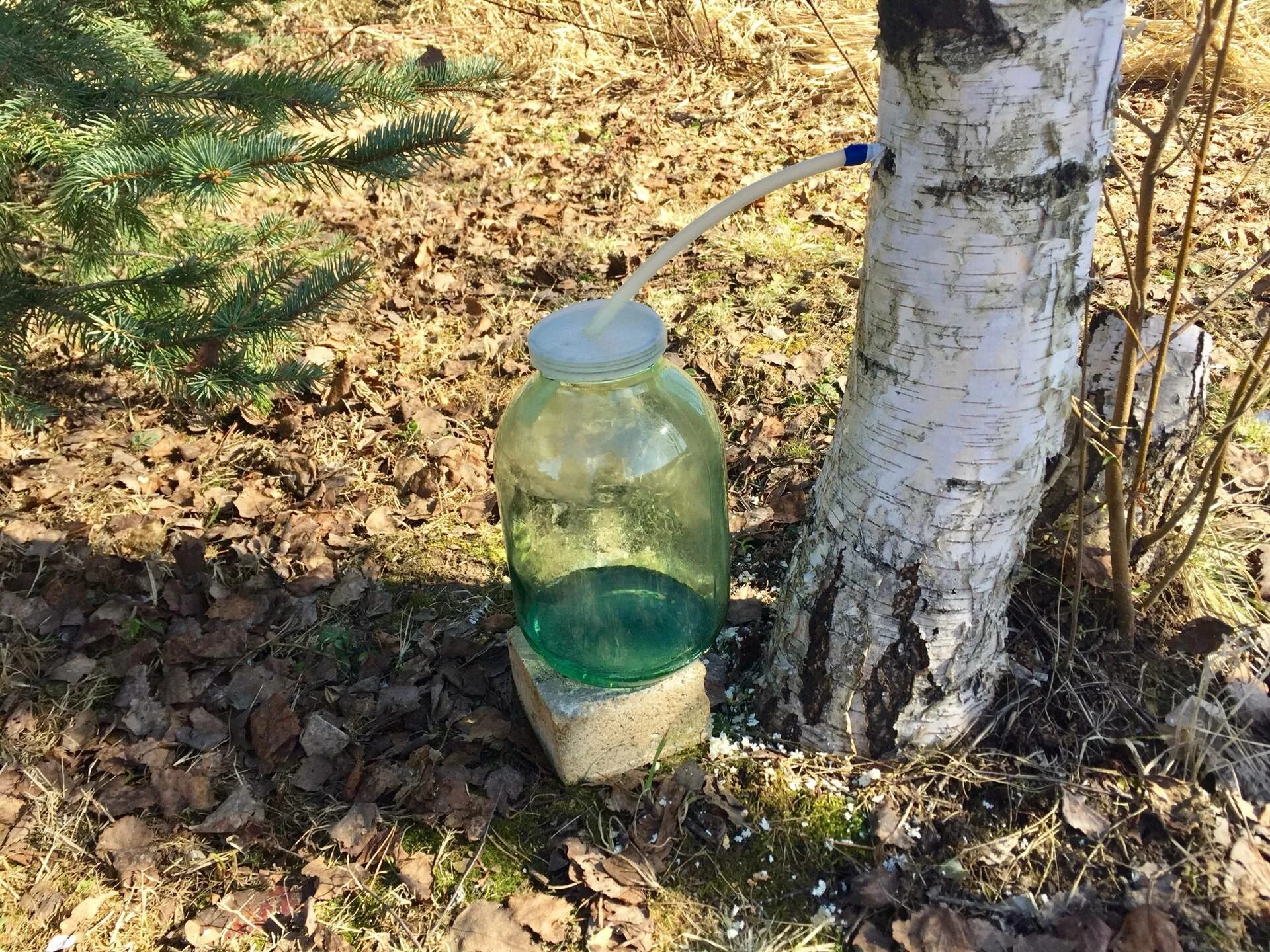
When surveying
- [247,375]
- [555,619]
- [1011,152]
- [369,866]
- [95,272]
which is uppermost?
[1011,152]

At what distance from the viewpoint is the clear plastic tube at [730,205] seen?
153 centimetres

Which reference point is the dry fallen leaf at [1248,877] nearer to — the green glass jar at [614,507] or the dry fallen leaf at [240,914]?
the green glass jar at [614,507]

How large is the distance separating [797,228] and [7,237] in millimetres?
3280

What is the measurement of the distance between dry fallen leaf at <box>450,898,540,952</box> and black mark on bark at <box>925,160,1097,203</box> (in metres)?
1.64

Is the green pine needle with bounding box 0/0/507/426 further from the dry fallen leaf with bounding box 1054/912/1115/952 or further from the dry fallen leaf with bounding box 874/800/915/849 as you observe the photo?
the dry fallen leaf with bounding box 1054/912/1115/952

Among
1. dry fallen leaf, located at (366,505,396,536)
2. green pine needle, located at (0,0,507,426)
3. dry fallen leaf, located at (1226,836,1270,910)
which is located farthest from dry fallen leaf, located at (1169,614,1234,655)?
dry fallen leaf, located at (366,505,396,536)

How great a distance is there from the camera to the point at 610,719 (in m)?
2.01

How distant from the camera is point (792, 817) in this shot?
1988 mm

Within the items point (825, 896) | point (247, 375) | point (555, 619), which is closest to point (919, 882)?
point (825, 896)

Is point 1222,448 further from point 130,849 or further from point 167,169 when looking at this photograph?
point 130,849

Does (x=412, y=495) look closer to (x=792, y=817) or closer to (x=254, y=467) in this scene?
(x=254, y=467)

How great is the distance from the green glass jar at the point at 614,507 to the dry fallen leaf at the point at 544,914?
0.46 metres

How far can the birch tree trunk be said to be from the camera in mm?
1386

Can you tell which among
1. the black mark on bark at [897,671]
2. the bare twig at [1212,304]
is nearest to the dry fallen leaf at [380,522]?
the black mark on bark at [897,671]
